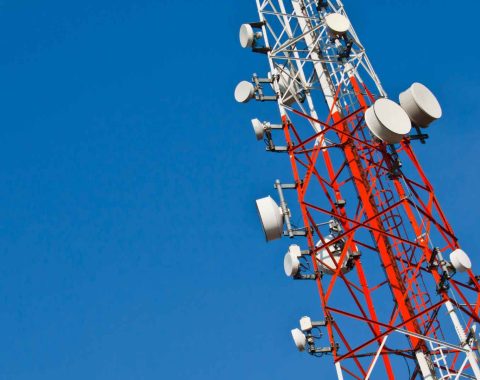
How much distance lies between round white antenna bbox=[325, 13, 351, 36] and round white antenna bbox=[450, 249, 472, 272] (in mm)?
7888

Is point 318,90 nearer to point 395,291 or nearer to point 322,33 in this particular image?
point 322,33

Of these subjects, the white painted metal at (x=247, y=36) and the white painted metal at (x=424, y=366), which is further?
the white painted metal at (x=247, y=36)

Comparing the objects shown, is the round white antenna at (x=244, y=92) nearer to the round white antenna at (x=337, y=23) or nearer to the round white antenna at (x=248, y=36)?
the round white antenna at (x=248, y=36)

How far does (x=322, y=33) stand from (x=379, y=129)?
5.46 metres

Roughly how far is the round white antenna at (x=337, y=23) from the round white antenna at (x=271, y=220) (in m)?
5.72

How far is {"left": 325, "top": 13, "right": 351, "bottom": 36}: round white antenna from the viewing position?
25031 millimetres

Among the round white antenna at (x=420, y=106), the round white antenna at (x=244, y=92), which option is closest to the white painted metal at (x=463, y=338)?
the round white antenna at (x=420, y=106)

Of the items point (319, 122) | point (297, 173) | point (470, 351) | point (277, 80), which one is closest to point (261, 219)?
point (297, 173)

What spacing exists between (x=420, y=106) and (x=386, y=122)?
1864 mm

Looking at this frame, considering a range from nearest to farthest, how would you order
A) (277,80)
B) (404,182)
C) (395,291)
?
(395,291)
(404,182)
(277,80)

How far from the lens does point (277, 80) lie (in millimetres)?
25719

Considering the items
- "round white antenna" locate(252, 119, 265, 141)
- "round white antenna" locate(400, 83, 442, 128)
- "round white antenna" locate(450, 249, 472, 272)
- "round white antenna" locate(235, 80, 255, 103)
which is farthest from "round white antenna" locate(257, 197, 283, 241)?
"round white antenna" locate(450, 249, 472, 272)

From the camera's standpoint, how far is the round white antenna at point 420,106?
2333cm

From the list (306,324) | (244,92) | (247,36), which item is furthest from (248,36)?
(306,324)
